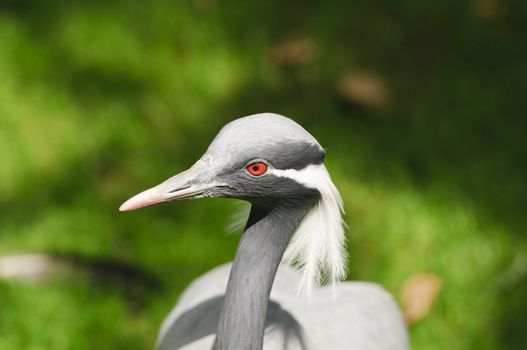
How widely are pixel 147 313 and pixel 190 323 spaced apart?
76 cm

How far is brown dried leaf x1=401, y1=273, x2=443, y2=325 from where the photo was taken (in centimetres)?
381

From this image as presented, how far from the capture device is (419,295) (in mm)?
3854

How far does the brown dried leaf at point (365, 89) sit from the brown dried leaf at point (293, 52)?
276 millimetres

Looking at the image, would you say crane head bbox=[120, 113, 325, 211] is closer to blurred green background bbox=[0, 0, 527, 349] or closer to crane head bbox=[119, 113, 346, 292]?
crane head bbox=[119, 113, 346, 292]

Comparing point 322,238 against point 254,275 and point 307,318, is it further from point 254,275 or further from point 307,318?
point 307,318

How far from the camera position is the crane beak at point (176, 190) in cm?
230

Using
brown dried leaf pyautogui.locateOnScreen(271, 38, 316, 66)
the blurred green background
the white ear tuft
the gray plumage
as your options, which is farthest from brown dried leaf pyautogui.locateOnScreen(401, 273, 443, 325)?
brown dried leaf pyautogui.locateOnScreen(271, 38, 316, 66)

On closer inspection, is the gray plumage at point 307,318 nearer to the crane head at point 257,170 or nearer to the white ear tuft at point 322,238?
the white ear tuft at point 322,238

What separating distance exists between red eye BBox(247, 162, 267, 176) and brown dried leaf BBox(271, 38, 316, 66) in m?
2.63

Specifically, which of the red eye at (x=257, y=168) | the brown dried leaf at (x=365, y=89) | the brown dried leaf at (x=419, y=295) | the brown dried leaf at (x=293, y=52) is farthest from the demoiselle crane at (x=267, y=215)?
the brown dried leaf at (x=293, y=52)

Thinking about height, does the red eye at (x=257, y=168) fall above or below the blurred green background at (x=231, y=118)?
below

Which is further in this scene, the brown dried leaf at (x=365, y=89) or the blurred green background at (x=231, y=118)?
the brown dried leaf at (x=365, y=89)

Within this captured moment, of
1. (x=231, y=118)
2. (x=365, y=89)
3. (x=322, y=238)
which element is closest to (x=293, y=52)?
(x=365, y=89)

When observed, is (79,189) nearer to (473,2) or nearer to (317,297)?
(317,297)
